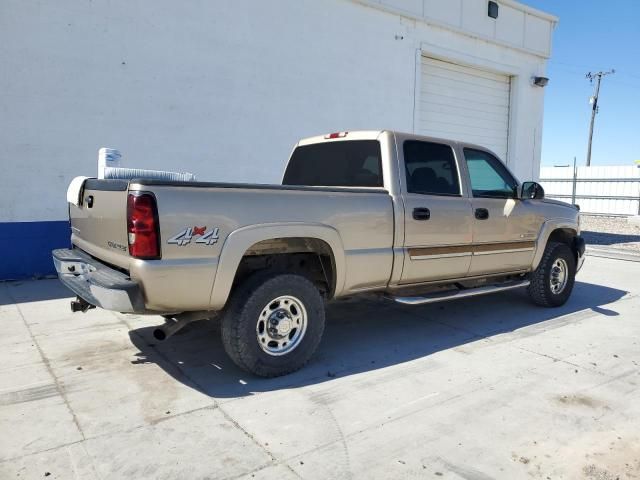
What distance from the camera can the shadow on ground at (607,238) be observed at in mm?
13781

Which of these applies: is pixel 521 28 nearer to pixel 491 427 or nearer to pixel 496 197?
pixel 496 197

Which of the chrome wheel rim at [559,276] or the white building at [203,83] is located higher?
the white building at [203,83]

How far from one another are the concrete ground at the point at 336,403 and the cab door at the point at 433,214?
0.73 meters

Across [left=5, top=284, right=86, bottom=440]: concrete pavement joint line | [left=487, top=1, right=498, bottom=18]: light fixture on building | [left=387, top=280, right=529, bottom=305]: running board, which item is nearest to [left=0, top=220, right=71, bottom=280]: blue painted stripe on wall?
[left=5, top=284, right=86, bottom=440]: concrete pavement joint line

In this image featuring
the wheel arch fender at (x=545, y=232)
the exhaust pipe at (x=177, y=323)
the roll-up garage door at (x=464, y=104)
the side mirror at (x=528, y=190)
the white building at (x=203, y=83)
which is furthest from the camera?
the roll-up garage door at (x=464, y=104)

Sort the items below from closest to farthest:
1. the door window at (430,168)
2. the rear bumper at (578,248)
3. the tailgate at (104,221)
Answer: the tailgate at (104,221), the door window at (430,168), the rear bumper at (578,248)

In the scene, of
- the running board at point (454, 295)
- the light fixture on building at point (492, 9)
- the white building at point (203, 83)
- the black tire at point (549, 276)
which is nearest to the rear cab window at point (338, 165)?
the running board at point (454, 295)

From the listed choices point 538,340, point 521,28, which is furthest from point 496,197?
point 521,28

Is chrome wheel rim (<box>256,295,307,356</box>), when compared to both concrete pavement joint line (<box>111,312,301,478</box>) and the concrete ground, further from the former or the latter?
concrete pavement joint line (<box>111,312,301,478</box>)

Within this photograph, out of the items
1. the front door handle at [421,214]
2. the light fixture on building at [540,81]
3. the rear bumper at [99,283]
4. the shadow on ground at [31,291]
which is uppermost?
the light fixture on building at [540,81]

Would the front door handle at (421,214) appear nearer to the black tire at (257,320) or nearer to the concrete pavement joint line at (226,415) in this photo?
the black tire at (257,320)

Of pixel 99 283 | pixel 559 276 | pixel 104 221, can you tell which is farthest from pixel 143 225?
pixel 559 276

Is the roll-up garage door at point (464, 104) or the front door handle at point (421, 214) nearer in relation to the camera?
the front door handle at point (421, 214)

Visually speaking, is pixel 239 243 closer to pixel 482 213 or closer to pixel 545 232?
pixel 482 213
